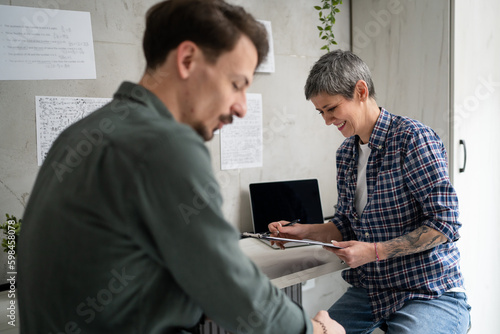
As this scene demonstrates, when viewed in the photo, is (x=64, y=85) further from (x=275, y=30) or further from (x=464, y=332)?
(x=464, y=332)

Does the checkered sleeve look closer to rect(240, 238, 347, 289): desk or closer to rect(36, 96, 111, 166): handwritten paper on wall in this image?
rect(240, 238, 347, 289): desk

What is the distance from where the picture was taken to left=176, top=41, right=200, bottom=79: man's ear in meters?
0.62

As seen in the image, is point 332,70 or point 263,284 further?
point 332,70

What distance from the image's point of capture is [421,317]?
3.82 ft

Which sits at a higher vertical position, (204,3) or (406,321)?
(204,3)

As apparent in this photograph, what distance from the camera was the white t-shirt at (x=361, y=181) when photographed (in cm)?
138


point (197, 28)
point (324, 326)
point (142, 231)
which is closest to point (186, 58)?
point (197, 28)

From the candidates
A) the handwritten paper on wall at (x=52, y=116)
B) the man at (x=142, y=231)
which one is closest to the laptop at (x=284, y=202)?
the handwritten paper on wall at (x=52, y=116)

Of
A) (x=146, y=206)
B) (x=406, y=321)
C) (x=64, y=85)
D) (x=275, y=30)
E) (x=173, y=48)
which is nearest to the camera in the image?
(x=146, y=206)

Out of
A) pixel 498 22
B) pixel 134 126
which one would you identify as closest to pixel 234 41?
pixel 134 126

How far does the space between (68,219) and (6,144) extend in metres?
0.93

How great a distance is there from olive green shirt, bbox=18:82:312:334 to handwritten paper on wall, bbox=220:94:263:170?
1144 millimetres

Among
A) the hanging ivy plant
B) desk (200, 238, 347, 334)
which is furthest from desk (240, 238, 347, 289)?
the hanging ivy plant

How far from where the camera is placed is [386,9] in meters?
1.89
